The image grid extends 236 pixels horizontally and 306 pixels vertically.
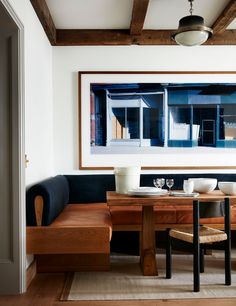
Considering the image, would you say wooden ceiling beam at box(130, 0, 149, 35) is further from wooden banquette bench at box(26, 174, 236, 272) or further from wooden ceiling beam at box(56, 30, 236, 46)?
wooden banquette bench at box(26, 174, 236, 272)

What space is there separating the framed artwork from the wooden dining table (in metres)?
1.24

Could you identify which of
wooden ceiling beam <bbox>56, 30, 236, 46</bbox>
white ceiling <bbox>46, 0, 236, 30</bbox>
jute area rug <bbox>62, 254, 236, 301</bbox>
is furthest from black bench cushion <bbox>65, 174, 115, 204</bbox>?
white ceiling <bbox>46, 0, 236, 30</bbox>

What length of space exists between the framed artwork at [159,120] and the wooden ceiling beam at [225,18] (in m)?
0.53

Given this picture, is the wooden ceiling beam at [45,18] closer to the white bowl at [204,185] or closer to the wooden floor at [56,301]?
the white bowl at [204,185]

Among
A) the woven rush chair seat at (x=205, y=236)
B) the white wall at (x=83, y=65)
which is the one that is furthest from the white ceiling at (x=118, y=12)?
the woven rush chair seat at (x=205, y=236)

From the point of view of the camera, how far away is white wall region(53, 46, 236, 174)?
13.7 ft

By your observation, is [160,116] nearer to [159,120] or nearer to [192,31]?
[159,120]

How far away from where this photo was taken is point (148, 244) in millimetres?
2990

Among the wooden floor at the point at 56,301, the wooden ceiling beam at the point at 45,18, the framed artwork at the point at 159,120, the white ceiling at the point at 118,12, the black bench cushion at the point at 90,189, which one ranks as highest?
the white ceiling at the point at 118,12

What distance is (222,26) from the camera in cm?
381

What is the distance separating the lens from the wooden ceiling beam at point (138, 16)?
320 centimetres

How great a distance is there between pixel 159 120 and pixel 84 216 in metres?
1.56

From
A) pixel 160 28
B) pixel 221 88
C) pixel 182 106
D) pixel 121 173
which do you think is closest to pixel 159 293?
pixel 121 173

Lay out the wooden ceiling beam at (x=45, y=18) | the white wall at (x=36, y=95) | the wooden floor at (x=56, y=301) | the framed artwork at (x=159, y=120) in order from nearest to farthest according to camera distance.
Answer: the wooden floor at (x=56, y=301)
the white wall at (x=36, y=95)
the wooden ceiling beam at (x=45, y=18)
the framed artwork at (x=159, y=120)
